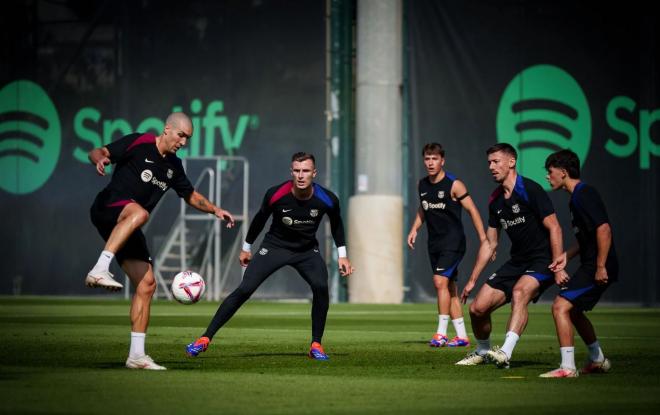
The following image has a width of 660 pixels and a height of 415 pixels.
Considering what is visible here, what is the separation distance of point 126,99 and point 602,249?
20410 mm

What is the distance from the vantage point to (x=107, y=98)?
93.3ft

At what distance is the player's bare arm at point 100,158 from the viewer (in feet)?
30.2

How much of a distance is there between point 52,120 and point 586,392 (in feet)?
73.7

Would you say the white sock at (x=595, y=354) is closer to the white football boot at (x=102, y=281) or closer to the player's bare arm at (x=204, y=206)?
the player's bare arm at (x=204, y=206)

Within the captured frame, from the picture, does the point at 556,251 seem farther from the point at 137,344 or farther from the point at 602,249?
the point at 137,344

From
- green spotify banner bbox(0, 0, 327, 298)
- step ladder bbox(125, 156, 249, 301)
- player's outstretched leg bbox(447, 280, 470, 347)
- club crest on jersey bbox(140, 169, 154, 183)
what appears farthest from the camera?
green spotify banner bbox(0, 0, 327, 298)

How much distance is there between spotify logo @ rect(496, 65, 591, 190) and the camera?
2645 centimetres

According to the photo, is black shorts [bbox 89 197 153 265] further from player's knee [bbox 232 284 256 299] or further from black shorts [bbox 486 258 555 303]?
black shorts [bbox 486 258 555 303]

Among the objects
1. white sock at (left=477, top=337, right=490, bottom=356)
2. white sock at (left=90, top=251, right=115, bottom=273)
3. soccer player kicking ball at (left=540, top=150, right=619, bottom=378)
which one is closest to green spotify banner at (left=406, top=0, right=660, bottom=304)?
white sock at (left=477, top=337, right=490, bottom=356)

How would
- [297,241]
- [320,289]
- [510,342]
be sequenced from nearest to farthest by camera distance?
[510,342], [320,289], [297,241]

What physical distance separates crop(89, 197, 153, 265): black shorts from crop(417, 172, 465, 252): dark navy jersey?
205 inches

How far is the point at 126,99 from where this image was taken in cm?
2834

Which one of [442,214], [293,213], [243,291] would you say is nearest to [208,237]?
[442,214]

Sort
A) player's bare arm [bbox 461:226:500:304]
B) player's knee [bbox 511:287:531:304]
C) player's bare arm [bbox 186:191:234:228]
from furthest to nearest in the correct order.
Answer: player's bare arm [bbox 461:226:500:304], player's bare arm [bbox 186:191:234:228], player's knee [bbox 511:287:531:304]
